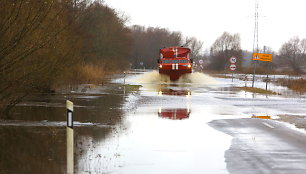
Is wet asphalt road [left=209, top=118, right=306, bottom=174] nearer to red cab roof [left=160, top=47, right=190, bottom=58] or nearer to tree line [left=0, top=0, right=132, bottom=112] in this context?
tree line [left=0, top=0, right=132, bottom=112]

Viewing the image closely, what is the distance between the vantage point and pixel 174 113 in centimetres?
1755

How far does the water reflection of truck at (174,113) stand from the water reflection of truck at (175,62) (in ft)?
86.8

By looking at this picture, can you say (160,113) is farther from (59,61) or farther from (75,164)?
(75,164)

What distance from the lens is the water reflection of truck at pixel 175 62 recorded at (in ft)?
149

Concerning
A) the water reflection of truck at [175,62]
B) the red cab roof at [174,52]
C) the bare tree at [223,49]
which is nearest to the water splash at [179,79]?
the water reflection of truck at [175,62]

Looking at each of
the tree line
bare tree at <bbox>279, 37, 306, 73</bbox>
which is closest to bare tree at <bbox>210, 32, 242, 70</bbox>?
bare tree at <bbox>279, 37, 306, 73</bbox>

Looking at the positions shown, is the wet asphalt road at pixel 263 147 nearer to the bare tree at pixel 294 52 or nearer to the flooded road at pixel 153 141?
the flooded road at pixel 153 141

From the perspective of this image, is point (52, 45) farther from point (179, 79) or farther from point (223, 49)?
point (223, 49)

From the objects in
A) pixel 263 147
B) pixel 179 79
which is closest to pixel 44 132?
pixel 263 147

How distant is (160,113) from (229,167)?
9.24 meters

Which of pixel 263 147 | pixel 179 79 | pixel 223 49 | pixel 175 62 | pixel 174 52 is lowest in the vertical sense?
pixel 263 147

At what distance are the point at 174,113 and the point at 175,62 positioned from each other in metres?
28.1

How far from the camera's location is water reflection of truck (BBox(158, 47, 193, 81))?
45.5 m

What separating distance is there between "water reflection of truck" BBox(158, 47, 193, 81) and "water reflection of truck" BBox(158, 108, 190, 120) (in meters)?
26.5
